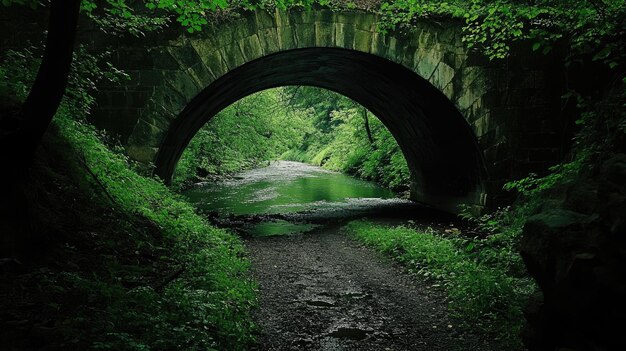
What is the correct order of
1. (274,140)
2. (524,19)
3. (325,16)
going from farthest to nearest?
(274,140)
(524,19)
(325,16)

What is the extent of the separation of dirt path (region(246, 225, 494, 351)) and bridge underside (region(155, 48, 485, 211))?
12.8 feet

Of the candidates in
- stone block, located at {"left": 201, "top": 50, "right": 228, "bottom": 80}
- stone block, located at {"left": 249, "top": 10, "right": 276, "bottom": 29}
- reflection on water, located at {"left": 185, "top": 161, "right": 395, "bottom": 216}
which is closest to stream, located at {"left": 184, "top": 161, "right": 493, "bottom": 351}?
reflection on water, located at {"left": 185, "top": 161, "right": 395, "bottom": 216}

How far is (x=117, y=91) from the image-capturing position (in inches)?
334

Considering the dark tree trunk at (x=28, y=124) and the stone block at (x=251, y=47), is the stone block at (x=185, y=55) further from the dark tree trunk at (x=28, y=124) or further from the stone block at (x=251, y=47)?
the dark tree trunk at (x=28, y=124)

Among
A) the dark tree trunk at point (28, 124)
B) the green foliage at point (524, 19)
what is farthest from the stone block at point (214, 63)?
the dark tree trunk at point (28, 124)

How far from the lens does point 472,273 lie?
593 centimetres

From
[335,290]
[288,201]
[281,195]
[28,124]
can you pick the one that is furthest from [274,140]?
[28,124]

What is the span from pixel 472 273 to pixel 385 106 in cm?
859

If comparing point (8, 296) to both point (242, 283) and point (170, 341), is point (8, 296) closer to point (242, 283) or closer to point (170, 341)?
point (170, 341)

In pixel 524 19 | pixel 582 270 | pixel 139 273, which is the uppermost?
pixel 524 19

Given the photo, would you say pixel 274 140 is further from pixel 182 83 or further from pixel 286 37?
pixel 182 83

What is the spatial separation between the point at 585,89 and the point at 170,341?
1040cm

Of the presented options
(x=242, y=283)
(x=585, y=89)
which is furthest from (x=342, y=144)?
(x=242, y=283)

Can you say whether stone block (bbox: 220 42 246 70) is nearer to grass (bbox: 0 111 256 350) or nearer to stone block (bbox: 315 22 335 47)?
stone block (bbox: 315 22 335 47)
